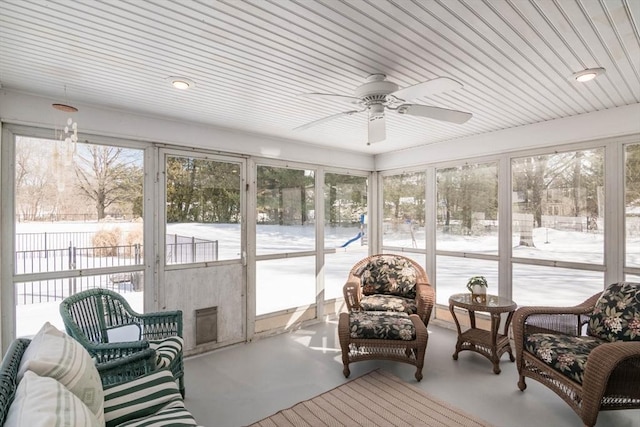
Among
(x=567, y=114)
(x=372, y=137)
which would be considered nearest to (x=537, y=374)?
(x=372, y=137)

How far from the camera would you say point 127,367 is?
199 centimetres

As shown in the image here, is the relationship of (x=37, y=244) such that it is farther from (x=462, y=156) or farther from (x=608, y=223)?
(x=608, y=223)

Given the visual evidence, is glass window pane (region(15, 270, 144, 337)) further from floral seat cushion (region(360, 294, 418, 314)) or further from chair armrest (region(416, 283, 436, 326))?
chair armrest (region(416, 283, 436, 326))

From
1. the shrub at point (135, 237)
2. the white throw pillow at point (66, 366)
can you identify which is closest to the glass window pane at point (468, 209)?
the shrub at point (135, 237)

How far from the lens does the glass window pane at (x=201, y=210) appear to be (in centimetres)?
356

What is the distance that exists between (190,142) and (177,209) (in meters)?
0.74

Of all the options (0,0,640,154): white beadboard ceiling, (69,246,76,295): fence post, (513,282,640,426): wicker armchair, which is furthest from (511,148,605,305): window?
(69,246,76,295): fence post

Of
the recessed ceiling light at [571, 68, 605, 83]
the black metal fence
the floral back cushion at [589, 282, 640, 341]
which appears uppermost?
the recessed ceiling light at [571, 68, 605, 83]

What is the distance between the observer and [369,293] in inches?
161

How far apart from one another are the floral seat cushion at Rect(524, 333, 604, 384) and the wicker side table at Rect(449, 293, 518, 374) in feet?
1.52

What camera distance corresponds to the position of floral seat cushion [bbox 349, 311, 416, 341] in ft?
9.91

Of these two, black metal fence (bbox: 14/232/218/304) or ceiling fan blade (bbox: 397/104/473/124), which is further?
black metal fence (bbox: 14/232/218/304)

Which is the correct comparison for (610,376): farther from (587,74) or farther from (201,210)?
(201,210)

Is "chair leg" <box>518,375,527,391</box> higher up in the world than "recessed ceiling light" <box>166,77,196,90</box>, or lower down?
lower down
